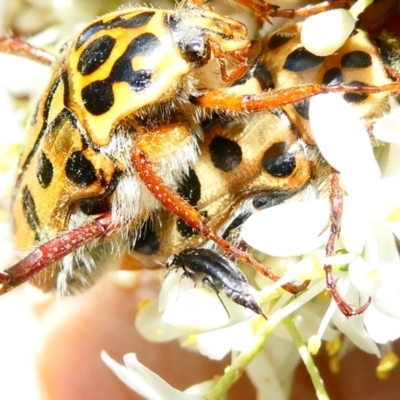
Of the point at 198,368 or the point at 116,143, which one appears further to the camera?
the point at 198,368

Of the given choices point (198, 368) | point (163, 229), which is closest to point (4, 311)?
point (198, 368)

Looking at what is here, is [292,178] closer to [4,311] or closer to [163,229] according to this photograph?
[163,229]

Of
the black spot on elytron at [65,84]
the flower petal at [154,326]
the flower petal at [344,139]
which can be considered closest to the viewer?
the flower petal at [344,139]

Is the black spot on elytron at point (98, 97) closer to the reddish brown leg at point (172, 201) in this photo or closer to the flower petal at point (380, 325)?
the reddish brown leg at point (172, 201)

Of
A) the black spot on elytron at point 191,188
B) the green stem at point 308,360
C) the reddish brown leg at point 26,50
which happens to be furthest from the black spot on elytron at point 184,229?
the reddish brown leg at point 26,50

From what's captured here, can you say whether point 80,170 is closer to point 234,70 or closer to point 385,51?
point 234,70
